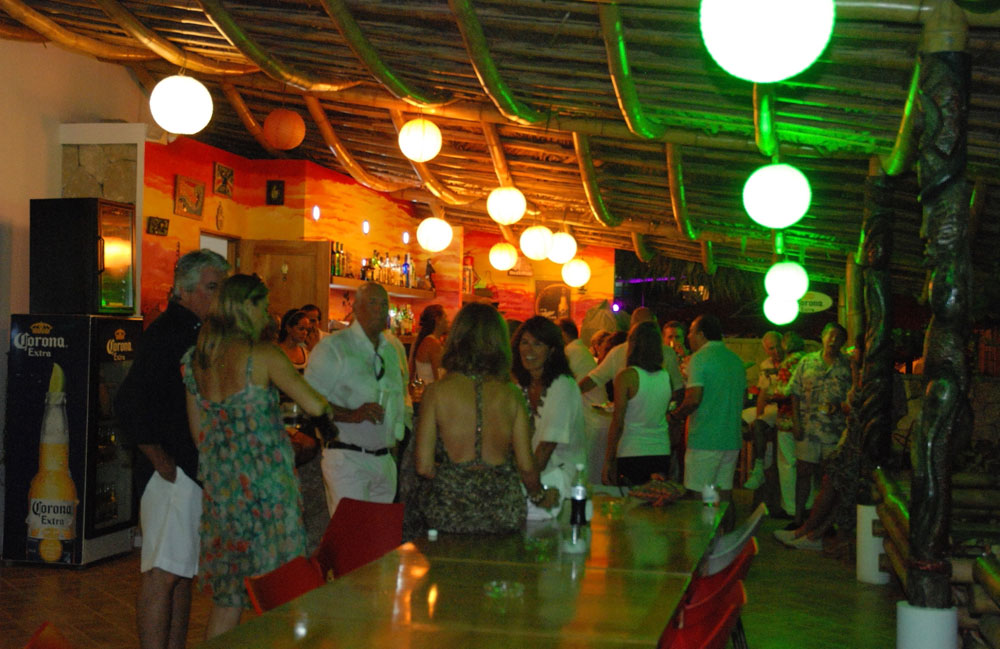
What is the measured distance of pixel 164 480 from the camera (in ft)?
12.7

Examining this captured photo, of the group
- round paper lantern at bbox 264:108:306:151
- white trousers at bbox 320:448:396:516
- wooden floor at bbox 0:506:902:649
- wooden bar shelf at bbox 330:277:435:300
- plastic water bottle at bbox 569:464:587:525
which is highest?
round paper lantern at bbox 264:108:306:151

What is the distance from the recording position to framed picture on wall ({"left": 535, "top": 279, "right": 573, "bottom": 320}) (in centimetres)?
1466

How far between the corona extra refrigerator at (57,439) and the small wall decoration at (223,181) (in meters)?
2.74

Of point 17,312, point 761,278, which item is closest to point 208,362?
point 17,312

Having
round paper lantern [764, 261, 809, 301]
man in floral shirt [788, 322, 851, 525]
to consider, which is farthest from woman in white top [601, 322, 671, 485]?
round paper lantern [764, 261, 809, 301]

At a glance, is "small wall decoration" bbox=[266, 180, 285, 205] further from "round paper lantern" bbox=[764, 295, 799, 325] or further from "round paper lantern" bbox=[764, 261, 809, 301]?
"round paper lantern" bbox=[764, 295, 799, 325]

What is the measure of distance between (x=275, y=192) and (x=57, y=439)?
4023 mm

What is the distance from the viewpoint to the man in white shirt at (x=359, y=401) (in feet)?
17.8

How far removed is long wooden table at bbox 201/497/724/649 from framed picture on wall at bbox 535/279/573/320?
10.8 m

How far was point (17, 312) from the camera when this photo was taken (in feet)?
23.7

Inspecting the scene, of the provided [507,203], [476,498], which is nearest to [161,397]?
[476,498]

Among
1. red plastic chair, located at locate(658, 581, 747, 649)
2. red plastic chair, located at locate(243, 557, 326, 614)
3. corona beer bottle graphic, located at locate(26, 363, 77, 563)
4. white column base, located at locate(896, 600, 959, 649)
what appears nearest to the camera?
red plastic chair, located at locate(243, 557, 326, 614)

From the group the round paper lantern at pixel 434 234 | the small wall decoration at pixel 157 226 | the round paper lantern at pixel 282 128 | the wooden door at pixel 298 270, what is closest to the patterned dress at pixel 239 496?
the small wall decoration at pixel 157 226

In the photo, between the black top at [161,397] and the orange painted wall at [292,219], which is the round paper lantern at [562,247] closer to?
the orange painted wall at [292,219]
